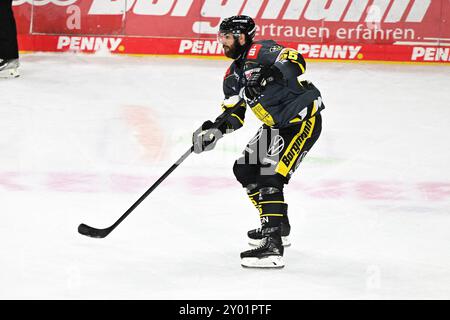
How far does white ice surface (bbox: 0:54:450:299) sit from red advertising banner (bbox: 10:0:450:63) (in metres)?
0.49

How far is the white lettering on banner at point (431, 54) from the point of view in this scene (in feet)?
33.4

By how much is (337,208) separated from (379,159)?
129 cm

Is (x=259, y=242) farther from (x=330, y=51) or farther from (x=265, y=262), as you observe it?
(x=330, y=51)

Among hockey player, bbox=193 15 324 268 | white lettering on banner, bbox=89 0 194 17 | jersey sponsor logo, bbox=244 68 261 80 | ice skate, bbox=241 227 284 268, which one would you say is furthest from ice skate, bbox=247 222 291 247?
white lettering on banner, bbox=89 0 194 17

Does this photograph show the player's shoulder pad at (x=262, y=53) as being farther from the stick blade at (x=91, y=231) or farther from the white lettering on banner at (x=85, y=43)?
the white lettering on banner at (x=85, y=43)

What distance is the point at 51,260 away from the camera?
471cm

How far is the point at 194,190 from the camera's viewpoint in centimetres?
→ 610

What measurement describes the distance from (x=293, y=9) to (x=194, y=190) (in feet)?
15.0

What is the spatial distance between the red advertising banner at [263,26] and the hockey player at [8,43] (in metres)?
1.28

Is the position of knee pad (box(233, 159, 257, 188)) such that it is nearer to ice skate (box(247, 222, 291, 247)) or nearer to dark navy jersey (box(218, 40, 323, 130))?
dark navy jersey (box(218, 40, 323, 130))

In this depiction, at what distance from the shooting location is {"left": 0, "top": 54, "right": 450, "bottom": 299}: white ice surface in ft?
14.8

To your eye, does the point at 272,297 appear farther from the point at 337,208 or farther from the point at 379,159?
the point at 379,159

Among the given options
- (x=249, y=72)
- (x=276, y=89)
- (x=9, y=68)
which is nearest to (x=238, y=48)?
(x=249, y=72)

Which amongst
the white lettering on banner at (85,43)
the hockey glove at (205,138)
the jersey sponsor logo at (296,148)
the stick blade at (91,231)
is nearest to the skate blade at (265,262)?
the jersey sponsor logo at (296,148)
